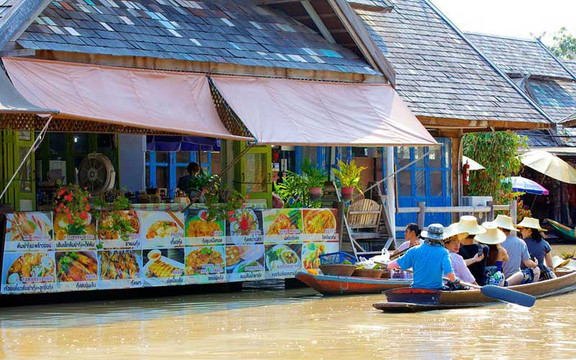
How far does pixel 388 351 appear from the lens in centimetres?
1102

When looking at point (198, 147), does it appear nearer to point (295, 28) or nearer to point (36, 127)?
point (295, 28)

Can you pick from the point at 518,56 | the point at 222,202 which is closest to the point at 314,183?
the point at 222,202

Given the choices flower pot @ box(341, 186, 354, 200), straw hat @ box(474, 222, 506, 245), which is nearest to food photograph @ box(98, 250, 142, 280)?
flower pot @ box(341, 186, 354, 200)

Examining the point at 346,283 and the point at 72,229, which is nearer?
the point at 72,229

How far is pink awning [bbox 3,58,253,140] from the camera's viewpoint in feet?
47.8

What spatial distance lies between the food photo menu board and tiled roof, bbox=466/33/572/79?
1777cm

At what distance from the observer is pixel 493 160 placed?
27500mm

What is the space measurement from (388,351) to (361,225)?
9210 millimetres

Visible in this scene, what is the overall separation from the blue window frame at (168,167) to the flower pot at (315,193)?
4.00 m

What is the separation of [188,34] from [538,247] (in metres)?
6.34

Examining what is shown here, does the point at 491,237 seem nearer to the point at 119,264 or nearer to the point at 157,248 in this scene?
the point at 157,248

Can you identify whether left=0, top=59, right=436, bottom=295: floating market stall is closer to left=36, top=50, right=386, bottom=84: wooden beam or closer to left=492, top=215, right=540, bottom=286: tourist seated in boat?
left=36, top=50, right=386, bottom=84: wooden beam

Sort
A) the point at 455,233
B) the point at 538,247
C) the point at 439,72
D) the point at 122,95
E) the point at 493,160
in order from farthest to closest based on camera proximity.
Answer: the point at 493,160
the point at 439,72
the point at 538,247
the point at 455,233
the point at 122,95

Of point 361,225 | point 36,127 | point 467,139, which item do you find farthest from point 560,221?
point 36,127
